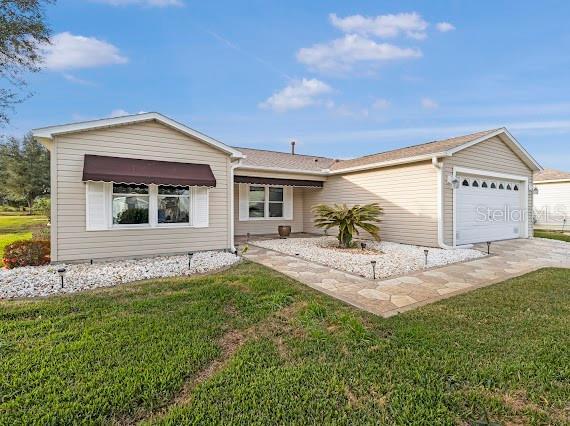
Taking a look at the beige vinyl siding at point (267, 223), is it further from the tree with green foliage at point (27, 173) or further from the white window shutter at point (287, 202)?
the tree with green foliage at point (27, 173)

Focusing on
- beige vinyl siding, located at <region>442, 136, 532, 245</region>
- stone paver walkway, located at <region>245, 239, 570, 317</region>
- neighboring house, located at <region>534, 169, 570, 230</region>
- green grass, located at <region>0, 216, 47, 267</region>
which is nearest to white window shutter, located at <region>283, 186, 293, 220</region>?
stone paver walkway, located at <region>245, 239, 570, 317</region>

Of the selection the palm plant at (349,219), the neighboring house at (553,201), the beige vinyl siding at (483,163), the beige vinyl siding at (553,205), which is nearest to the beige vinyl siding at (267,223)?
the palm plant at (349,219)

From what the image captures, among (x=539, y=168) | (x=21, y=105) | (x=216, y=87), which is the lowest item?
(x=539, y=168)

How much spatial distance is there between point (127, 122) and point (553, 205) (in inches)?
1229

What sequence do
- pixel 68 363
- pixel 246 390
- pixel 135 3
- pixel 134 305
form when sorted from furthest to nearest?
pixel 135 3, pixel 134 305, pixel 68 363, pixel 246 390

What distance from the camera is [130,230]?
31.7 feet

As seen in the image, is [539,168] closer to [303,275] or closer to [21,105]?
[303,275]

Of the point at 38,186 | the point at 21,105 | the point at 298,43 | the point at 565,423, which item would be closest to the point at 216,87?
the point at 298,43

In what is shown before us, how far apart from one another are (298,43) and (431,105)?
11.2 meters

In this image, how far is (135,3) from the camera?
10750 millimetres

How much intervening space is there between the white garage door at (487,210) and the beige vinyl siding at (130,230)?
10.0 metres

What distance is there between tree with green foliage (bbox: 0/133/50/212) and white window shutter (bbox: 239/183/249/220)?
102 ft

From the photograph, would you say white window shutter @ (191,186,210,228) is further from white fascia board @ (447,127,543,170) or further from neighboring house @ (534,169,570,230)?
neighboring house @ (534,169,570,230)

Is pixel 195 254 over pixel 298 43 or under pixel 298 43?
under
